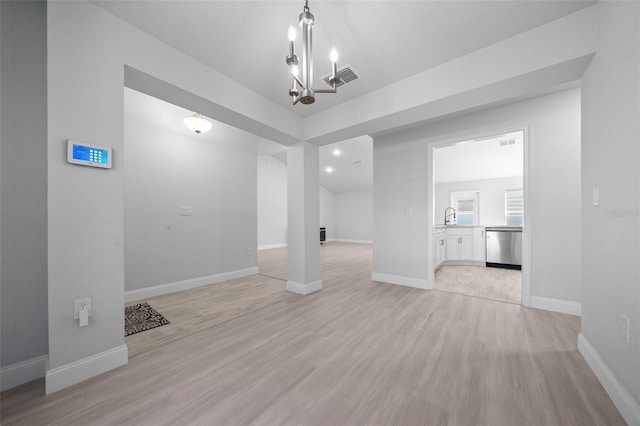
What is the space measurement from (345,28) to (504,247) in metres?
5.43

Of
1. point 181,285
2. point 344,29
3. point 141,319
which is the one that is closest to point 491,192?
point 344,29

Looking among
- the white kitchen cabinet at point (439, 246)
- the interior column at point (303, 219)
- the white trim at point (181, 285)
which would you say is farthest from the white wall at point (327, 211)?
the interior column at point (303, 219)

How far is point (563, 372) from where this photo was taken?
1610mm

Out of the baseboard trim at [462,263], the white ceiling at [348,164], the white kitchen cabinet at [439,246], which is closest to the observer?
the white kitchen cabinet at [439,246]

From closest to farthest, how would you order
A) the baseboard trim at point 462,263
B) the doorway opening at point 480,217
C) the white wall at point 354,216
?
the doorway opening at point 480,217, the baseboard trim at point 462,263, the white wall at point 354,216

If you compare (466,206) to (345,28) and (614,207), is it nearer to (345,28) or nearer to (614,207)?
(614,207)

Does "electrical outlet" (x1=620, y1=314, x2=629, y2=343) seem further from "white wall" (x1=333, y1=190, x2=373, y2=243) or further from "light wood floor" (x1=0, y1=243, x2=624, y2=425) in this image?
"white wall" (x1=333, y1=190, x2=373, y2=243)

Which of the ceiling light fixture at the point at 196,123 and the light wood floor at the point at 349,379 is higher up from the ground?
the ceiling light fixture at the point at 196,123

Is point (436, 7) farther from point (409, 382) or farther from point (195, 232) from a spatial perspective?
point (195, 232)

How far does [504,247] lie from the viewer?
502cm

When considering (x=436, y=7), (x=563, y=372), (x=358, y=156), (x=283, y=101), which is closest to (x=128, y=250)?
(x=283, y=101)

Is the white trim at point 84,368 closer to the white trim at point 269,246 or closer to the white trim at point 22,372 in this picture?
the white trim at point 22,372

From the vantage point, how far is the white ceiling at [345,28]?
1.66m

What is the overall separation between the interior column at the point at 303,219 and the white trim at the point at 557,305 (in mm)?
2735
